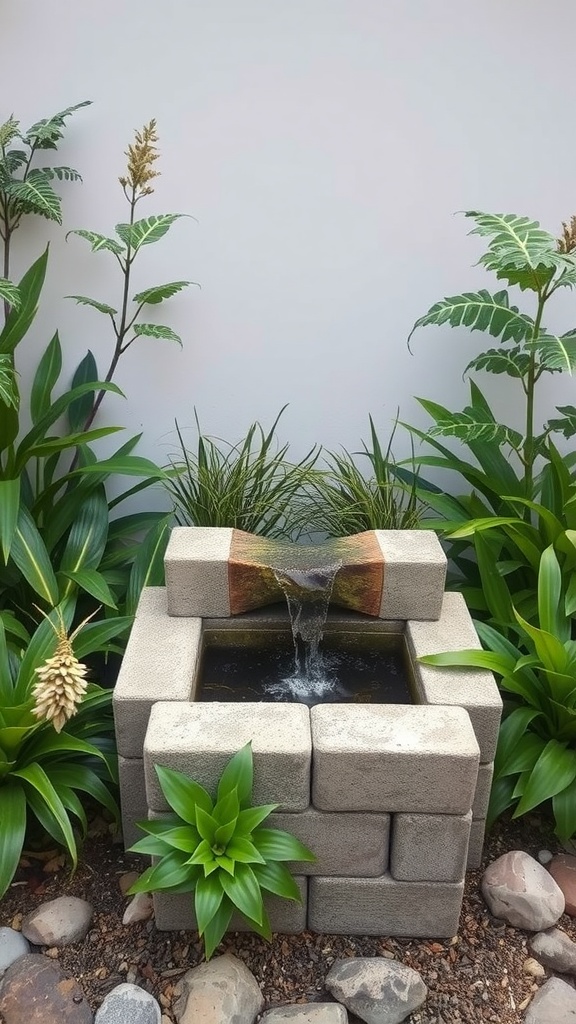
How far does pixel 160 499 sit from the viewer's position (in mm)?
3088

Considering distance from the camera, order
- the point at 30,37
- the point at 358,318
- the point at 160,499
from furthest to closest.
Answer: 1. the point at 160,499
2. the point at 358,318
3. the point at 30,37

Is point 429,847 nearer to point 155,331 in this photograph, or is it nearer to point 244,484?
point 244,484

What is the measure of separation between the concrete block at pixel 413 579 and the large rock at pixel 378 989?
886 millimetres

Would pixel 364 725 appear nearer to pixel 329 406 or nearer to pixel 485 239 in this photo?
pixel 329 406

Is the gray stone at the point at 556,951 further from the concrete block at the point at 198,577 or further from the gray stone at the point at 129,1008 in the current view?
the concrete block at the point at 198,577

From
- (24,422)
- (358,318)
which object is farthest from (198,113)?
(24,422)

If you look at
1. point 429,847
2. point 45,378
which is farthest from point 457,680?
point 45,378

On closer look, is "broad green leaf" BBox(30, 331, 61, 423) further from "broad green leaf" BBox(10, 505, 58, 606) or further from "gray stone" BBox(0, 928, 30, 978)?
"gray stone" BBox(0, 928, 30, 978)

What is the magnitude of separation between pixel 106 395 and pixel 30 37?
115cm

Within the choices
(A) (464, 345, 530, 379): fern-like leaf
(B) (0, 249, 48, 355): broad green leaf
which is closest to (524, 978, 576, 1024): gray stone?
(A) (464, 345, 530, 379): fern-like leaf

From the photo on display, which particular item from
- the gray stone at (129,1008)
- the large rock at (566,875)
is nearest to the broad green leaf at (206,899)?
the gray stone at (129,1008)

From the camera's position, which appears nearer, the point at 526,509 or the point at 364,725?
the point at 364,725

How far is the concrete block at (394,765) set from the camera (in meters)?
1.74

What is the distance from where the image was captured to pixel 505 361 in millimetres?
2615
